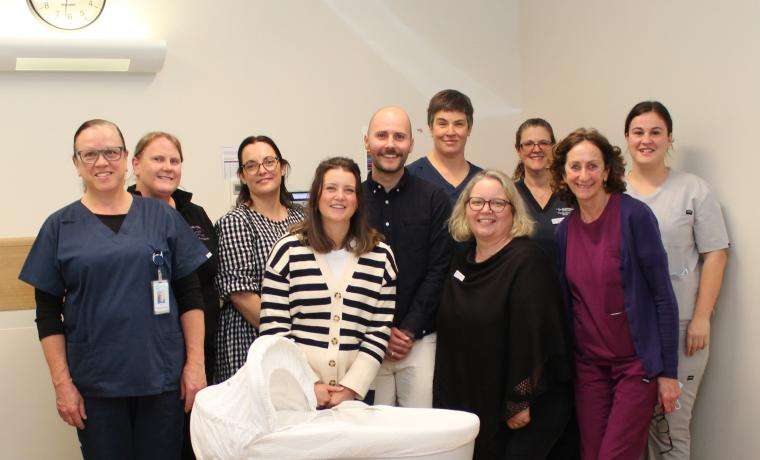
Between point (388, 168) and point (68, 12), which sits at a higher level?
point (68, 12)

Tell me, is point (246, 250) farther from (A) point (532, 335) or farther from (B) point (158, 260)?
(A) point (532, 335)

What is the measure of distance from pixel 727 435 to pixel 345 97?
101 inches

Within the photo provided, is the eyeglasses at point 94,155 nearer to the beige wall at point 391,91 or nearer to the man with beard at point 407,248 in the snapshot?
the man with beard at point 407,248

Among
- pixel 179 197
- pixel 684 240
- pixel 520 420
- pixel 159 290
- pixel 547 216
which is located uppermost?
pixel 179 197

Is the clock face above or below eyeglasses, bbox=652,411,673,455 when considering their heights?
above

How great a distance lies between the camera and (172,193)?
2.92m

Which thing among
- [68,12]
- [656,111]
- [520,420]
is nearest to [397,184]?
[520,420]

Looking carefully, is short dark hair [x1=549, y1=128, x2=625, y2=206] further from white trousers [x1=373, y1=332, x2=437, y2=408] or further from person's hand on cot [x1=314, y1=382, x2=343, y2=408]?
person's hand on cot [x1=314, y1=382, x2=343, y2=408]

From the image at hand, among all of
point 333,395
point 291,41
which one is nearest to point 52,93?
point 291,41

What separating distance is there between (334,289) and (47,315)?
0.90 m

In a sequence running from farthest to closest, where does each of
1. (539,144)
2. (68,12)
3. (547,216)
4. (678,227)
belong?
(68,12) < (539,144) < (547,216) < (678,227)

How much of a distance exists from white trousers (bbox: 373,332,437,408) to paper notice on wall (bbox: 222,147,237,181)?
1766 millimetres

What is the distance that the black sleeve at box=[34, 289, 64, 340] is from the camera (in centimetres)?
245

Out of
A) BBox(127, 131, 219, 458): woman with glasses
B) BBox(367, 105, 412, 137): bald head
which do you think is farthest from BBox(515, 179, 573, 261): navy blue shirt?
BBox(127, 131, 219, 458): woman with glasses
